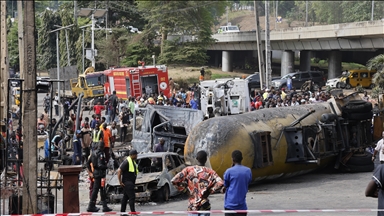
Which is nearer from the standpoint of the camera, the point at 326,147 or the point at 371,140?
the point at 326,147

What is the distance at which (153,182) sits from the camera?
17.0 m

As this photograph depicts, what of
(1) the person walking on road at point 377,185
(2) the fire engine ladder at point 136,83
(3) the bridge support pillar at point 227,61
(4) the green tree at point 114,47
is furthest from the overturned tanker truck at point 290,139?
Result: (3) the bridge support pillar at point 227,61

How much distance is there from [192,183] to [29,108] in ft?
12.8

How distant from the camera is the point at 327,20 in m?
116

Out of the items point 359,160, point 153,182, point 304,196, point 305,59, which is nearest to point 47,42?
point 305,59

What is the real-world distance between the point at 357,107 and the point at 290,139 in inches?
108

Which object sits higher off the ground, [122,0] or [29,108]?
[122,0]

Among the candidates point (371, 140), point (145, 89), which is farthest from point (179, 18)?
point (371, 140)

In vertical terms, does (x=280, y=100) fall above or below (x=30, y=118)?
above

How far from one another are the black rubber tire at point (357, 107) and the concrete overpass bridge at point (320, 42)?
27060 mm

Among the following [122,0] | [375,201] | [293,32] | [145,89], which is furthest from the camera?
[122,0]

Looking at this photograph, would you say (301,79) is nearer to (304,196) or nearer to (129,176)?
(304,196)

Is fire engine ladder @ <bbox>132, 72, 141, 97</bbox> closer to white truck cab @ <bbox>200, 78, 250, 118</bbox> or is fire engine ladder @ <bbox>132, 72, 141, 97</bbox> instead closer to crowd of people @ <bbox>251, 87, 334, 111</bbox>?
crowd of people @ <bbox>251, 87, 334, 111</bbox>

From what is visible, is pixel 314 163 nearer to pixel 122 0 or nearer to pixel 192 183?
pixel 192 183
